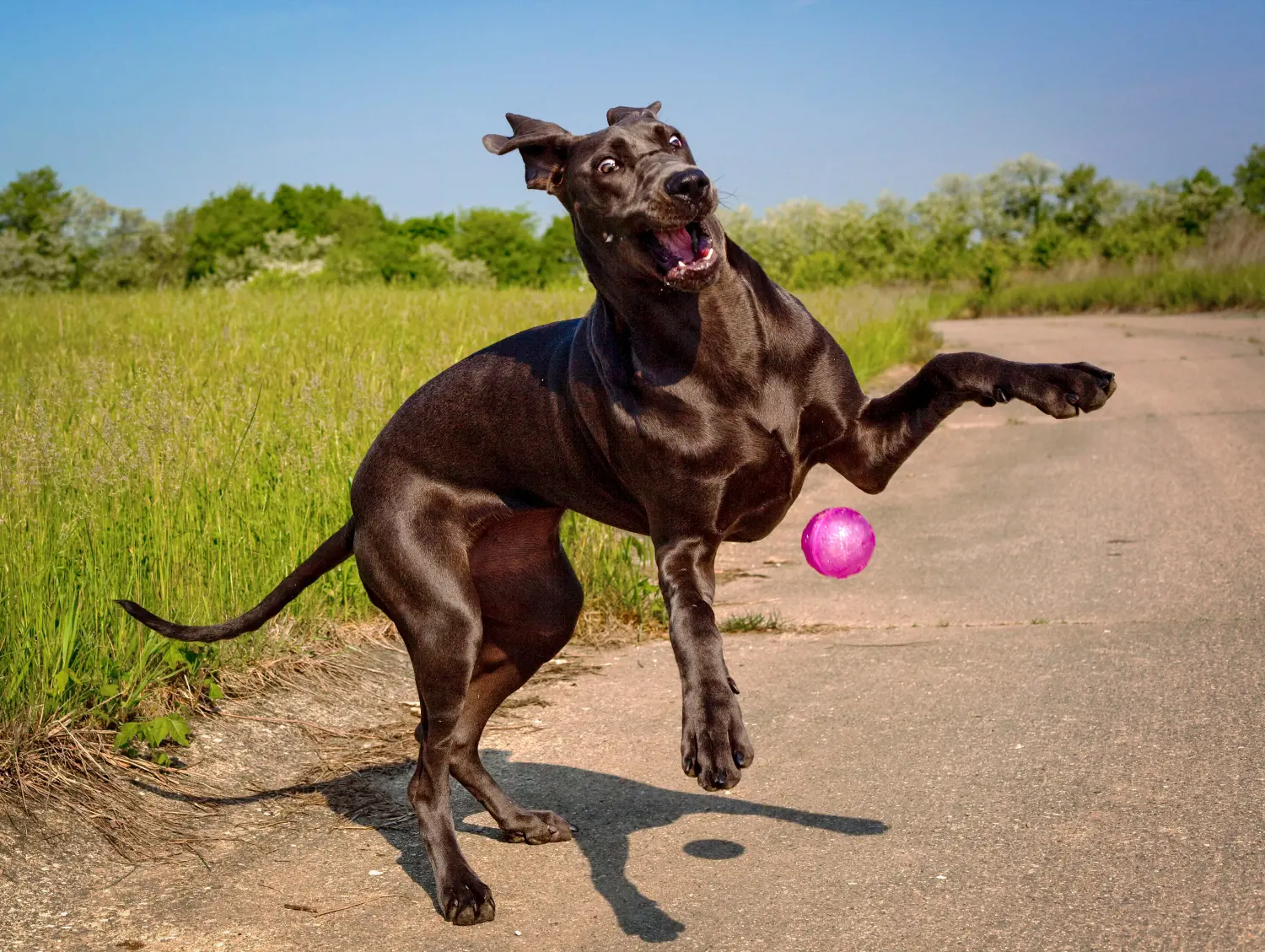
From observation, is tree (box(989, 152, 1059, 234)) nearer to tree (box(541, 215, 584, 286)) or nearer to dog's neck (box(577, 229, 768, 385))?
tree (box(541, 215, 584, 286))

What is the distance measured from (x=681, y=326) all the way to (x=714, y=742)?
3.62ft

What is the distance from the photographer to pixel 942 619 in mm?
5809

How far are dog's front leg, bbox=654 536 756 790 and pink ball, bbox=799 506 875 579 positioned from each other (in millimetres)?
586

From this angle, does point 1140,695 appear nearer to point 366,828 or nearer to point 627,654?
point 627,654

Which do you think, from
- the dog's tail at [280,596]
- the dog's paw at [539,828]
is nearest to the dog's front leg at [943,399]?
the dog's paw at [539,828]

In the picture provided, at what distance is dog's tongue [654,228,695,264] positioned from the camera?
309 cm

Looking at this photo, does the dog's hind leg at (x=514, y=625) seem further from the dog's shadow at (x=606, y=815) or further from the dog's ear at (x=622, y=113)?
the dog's ear at (x=622, y=113)

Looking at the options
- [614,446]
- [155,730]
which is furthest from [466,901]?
[155,730]

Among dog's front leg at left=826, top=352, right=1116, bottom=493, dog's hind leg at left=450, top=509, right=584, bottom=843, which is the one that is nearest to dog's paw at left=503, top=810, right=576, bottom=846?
dog's hind leg at left=450, top=509, right=584, bottom=843

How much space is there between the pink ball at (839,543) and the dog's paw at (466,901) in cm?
131

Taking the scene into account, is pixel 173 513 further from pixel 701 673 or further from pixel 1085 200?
pixel 1085 200

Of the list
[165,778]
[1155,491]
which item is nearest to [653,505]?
[165,778]

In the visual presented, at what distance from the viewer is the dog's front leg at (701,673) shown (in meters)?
2.55

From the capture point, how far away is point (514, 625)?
12.7 ft
